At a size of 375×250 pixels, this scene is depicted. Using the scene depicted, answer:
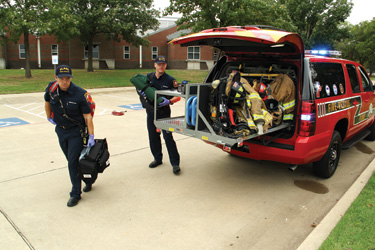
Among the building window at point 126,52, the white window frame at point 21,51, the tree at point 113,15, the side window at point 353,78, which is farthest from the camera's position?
the building window at point 126,52

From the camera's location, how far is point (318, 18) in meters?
30.5

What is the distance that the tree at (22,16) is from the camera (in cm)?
1705

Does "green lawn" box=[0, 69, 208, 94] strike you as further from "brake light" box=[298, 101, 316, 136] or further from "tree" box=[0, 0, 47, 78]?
"brake light" box=[298, 101, 316, 136]

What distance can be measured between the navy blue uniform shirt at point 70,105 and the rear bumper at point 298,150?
228 centimetres

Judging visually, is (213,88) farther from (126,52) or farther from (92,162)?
(126,52)

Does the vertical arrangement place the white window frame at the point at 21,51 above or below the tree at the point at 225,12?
below

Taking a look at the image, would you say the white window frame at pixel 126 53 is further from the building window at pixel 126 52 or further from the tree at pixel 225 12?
the tree at pixel 225 12

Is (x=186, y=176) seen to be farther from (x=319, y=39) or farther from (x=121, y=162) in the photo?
(x=319, y=39)

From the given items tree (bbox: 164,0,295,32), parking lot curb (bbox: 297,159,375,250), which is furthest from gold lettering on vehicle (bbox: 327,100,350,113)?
tree (bbox: 164,0,295,32)

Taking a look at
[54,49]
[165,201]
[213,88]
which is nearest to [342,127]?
[213,88]

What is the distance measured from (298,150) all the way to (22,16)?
724 inches

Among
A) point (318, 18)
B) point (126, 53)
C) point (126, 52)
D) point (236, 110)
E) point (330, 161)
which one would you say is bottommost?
point (330, 161)

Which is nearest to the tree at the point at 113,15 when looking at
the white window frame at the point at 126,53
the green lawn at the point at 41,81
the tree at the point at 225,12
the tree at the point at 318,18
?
the green lawn at the point at 41,81

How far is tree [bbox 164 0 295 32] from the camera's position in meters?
18.4
